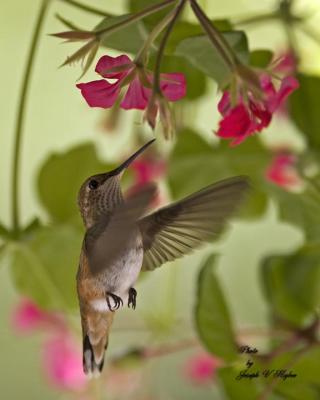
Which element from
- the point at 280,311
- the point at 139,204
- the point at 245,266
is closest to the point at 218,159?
the point at 280,311

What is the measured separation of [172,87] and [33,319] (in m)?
0.58

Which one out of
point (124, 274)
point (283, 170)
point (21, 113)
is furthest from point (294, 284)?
point (124, 274)

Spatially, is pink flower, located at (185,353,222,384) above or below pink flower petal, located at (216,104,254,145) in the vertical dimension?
below

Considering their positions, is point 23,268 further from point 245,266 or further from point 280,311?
point 245,266

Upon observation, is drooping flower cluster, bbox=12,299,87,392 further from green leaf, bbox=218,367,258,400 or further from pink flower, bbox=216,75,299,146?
pink flower, bbox=216,75,299,146

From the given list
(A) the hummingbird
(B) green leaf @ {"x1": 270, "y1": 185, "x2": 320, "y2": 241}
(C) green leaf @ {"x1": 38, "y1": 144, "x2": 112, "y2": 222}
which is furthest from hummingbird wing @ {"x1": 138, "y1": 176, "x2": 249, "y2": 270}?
(C) green leaf @ {"x1": 38, "y1": 144, "x2": 112, "y2": 222}

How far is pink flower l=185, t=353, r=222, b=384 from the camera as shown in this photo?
1000mm

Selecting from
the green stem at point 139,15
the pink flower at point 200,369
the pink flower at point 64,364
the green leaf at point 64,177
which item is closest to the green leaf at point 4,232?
the green leaf at point 64,177

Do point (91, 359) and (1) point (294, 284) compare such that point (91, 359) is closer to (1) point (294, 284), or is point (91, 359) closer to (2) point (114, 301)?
(2) point (114, 301)

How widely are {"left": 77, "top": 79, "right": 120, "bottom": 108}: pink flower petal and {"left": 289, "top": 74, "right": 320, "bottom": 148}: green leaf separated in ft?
1.33

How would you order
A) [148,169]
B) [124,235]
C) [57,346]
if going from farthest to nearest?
[57,346] < [148,169] < [124,235]

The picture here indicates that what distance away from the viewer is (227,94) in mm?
374

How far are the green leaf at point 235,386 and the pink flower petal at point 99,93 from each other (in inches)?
11.8

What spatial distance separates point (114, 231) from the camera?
301mm
